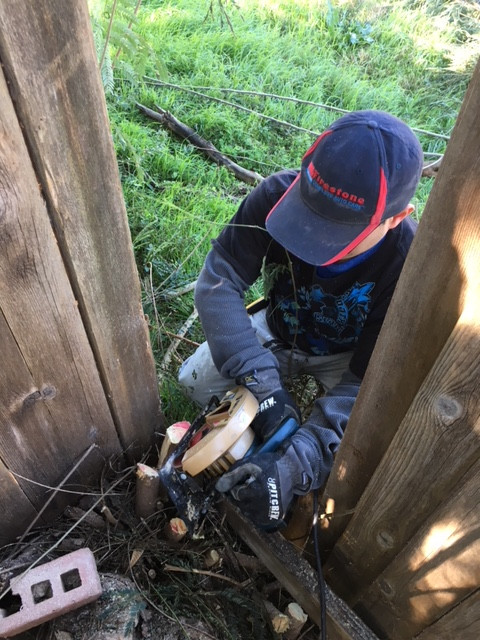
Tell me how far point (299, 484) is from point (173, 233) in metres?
1.75

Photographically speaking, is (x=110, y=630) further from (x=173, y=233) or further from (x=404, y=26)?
(x=404, y=26)

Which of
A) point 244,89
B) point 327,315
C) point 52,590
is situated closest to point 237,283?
point 327,315

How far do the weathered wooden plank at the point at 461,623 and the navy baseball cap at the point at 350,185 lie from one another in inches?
37.2

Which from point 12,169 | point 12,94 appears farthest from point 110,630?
point 12,94

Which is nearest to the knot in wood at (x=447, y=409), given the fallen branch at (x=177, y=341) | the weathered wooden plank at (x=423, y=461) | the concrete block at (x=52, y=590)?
the weathered wooden plank at (x=423, y=461)

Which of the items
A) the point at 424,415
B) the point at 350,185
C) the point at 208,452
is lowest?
the point at 208,452

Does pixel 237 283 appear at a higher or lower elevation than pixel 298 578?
higher

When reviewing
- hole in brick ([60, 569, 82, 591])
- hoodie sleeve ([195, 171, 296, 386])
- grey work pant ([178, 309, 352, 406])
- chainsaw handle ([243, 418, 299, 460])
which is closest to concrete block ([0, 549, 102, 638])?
hole in brick ([60, 569, 82, 591])

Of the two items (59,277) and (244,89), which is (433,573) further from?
(244,89)

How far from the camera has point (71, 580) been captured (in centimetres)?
131

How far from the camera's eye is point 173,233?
9.23 ft

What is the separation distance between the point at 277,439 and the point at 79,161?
100 cm

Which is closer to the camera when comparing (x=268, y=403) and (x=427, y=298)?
(x=427, y=298)

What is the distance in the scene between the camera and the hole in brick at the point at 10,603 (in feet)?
4.30
